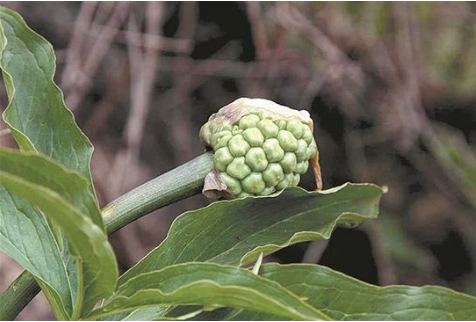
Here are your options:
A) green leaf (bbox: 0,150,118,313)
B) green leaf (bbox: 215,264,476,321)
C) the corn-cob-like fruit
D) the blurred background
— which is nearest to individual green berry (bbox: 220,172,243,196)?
the corn-cob-like fruit

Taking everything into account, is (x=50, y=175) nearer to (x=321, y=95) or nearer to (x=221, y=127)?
(x=221, y=127)

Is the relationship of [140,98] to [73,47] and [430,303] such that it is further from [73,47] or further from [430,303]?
[430,303]

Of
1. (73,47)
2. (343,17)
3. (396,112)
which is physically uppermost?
(73,47)

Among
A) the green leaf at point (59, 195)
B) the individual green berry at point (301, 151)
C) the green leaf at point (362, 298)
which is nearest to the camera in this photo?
the green leaf at point (59, 195)

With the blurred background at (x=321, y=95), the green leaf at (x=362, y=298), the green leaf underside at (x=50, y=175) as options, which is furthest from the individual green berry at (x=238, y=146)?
the blurred background at (x=321, y=95)

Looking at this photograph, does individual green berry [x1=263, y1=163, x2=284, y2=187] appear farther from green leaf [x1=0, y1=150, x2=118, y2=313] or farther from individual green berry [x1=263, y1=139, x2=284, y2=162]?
green leaf [x1=0, y1=150, x2=118, y2=313]

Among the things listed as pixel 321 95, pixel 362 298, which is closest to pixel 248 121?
pixel 362 298

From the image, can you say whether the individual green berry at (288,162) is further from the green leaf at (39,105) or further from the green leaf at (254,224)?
the green leaf at (39,105)

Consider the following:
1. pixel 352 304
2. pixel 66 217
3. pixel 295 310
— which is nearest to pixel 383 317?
pixel 352 304

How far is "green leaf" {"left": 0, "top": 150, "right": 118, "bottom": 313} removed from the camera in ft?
1.86

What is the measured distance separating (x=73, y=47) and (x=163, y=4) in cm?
31

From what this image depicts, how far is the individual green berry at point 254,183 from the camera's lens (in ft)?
2.75

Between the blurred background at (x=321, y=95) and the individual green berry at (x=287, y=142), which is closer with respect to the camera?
the individual green berry at (x=287, y=142)

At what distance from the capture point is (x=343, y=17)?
210cm
